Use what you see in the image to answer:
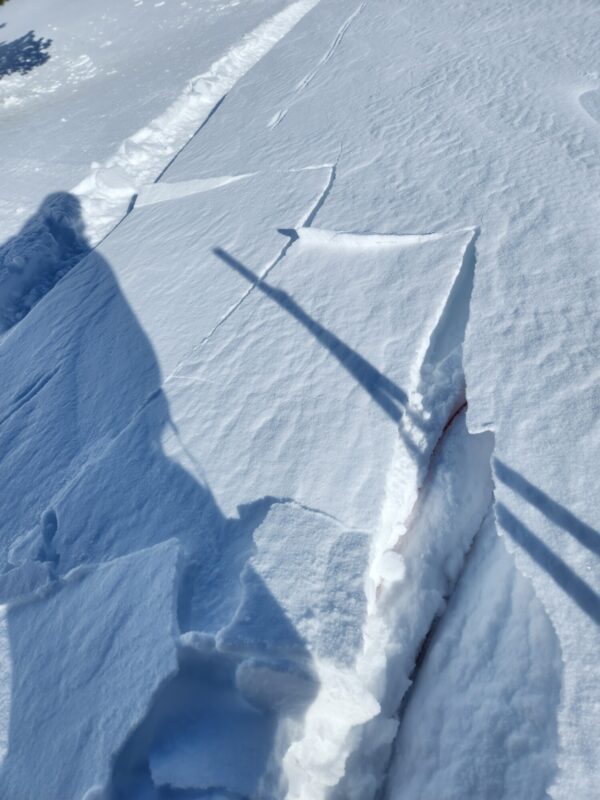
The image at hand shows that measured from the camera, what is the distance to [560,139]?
8.59 ft

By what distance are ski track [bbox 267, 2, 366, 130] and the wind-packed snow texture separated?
350mm

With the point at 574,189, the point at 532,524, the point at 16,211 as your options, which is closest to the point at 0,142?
the point at 16,211

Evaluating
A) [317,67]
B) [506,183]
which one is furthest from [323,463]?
[317,67]

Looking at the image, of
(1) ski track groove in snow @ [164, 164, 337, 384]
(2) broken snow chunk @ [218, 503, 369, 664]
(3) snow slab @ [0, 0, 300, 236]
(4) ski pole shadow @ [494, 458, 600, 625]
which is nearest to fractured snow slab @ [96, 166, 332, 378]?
(1) ski track groove in snow @ [164, 164, 337, 384]

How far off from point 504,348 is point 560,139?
1.35 m

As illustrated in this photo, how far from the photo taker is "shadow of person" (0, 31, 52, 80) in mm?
5824

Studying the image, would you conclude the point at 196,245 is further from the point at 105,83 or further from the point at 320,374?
the point at 105,83

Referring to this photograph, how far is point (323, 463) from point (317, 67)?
3.59 m

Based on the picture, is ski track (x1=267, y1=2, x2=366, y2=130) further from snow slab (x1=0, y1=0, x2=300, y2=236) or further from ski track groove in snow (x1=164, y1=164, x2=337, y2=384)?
ski track groove in snow (x1=164, y1=164, x2=337, y2=384)

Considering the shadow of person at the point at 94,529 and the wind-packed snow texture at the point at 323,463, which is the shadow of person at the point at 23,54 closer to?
the wind-packed snow texture at the point at 323,463

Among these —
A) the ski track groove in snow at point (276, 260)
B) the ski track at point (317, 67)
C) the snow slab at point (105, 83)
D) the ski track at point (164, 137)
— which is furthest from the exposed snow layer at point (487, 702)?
the ski track at point (317, 67)

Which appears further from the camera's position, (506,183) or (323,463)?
(506,183)

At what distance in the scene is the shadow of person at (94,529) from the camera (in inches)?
51.8

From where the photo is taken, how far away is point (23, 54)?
604 centimetres
